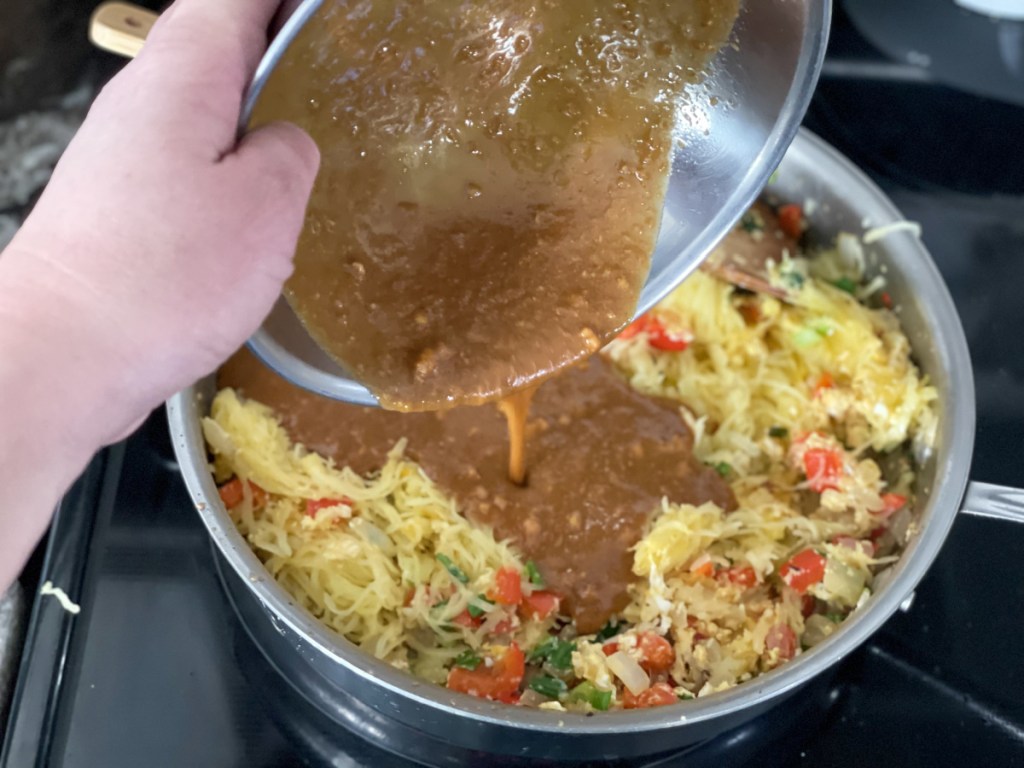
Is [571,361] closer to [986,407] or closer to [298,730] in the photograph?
[298,730]

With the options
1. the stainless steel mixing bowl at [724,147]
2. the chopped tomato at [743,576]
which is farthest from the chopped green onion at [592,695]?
the stainless steel mixing bowl at [724,147]

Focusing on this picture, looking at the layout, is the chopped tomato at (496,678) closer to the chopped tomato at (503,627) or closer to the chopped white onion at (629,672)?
the chopped tomato at (503,627)

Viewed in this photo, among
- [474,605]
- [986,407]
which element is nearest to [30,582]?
[474,605]

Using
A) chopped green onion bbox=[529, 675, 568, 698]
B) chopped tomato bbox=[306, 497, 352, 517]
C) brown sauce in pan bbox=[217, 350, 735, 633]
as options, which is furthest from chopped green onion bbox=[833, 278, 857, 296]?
chopped tomato bbox=[306, 497, 352, 517]

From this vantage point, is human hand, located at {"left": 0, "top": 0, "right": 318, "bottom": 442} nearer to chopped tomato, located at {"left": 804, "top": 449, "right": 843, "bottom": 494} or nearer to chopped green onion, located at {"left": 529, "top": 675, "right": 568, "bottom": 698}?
chopped green onion, located at {"left": 529, "top": 675, "right": 568, "bottom": 698}

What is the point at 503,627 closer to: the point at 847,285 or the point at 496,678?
the point at 496,678

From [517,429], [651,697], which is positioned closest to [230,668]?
[517,429]
